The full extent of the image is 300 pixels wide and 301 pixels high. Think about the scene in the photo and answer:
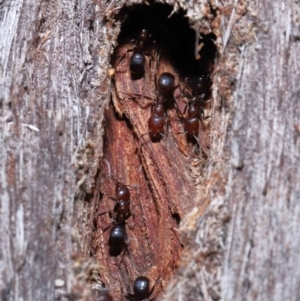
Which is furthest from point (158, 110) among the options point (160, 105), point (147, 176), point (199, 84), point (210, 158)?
point (210, 158)

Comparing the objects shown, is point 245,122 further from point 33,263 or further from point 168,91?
point 33,263

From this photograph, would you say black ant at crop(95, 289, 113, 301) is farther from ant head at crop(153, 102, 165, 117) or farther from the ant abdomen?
the ant abdomen

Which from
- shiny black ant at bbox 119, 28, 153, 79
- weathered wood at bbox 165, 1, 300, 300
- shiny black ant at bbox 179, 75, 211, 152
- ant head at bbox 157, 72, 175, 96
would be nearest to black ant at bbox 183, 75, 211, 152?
shiny black ant at bbox 179, 75, 211, 152

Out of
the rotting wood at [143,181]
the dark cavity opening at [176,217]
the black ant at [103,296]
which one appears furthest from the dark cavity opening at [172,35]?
the black ant at [103,296]

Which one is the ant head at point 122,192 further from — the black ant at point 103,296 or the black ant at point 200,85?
the black ant at point 200,85

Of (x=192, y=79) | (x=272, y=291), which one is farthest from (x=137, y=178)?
(x=272, y=291)

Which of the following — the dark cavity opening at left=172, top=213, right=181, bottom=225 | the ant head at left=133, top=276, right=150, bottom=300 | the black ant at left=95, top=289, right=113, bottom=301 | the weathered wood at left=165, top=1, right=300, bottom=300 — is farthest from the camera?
the dark cavity opening at left=172, top=213, right=181, bottom=225

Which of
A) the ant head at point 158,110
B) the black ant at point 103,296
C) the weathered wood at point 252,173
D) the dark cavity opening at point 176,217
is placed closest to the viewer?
the weathered wood at point 252,173
